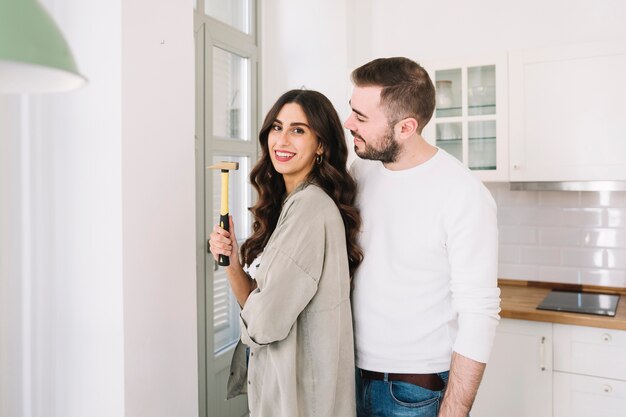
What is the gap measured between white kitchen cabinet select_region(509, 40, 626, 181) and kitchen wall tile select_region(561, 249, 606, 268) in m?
0.53

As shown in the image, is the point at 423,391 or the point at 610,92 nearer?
the point at 423,391

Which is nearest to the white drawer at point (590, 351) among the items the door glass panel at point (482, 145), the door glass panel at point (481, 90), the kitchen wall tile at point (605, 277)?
the kitchen wall tile at point (605, 277)

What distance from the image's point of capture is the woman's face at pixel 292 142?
156 centimetres

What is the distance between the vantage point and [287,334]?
4.47ft

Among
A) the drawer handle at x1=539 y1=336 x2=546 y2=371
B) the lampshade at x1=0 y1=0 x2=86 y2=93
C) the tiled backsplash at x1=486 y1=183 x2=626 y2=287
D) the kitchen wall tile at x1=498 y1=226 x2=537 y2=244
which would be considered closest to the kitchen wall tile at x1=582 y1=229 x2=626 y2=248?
the tiled backsplash at x1=486 y1=183 x2=626 y2=287

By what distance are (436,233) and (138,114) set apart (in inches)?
34.7

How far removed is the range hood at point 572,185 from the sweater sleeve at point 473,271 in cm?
126

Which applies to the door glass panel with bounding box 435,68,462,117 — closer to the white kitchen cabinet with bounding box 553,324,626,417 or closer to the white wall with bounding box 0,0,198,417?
the white kitchen cabinet with bounding box 553,324,626,417

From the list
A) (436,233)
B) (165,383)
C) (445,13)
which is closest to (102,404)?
(165,383)

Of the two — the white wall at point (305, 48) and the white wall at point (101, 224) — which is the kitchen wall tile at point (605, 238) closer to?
the white wall at point (305, 48)

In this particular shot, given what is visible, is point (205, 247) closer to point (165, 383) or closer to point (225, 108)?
point (225, 108)

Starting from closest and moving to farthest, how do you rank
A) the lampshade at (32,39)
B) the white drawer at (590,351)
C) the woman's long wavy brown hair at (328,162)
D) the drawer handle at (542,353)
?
the lampshade at (32,39), the woman's long wavy brown hair at (328,162), the white drawer at (590,351), the drawer handle at (542,353)

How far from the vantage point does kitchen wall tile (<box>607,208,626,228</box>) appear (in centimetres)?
274

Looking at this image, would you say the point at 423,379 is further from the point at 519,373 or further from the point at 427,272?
the point at 519,373
